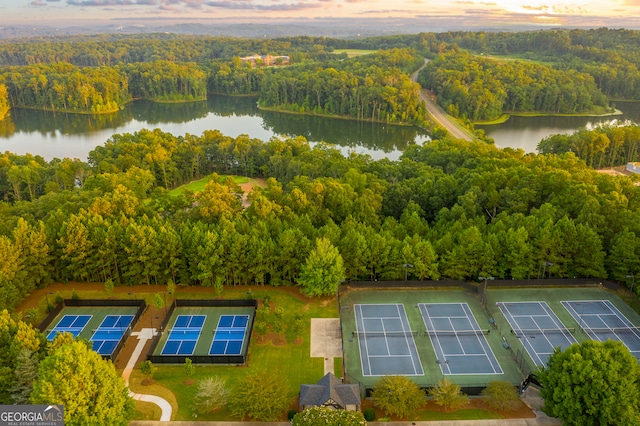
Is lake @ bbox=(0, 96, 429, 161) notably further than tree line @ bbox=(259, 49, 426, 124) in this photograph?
No

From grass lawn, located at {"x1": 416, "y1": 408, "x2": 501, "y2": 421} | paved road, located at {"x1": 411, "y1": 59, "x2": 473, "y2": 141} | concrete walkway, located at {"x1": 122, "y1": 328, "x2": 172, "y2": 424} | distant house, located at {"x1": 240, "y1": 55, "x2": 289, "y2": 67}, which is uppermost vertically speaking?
distant house, located at {"x1": 240, "y1": 55, "x2": 289, "y2": 67}

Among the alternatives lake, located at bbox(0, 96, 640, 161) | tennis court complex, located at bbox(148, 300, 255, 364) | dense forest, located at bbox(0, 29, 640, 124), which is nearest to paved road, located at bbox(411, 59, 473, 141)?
dense forest, located at bbox(0, 29, 640, 124)

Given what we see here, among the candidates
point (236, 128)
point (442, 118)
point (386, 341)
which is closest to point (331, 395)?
point (386, 341)

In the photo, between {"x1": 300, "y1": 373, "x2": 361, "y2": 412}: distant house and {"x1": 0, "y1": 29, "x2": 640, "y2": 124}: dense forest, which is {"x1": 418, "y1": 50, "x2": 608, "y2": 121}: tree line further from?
{"x1": 300, "y1": 373, "x2": 361, "y2": 412}: distant house

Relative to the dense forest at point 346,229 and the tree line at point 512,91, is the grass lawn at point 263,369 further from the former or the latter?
the tree line at point 512,91

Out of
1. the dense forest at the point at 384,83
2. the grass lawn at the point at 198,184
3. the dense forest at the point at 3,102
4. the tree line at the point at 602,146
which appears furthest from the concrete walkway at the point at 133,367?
the dense forest at the point at 3,102
